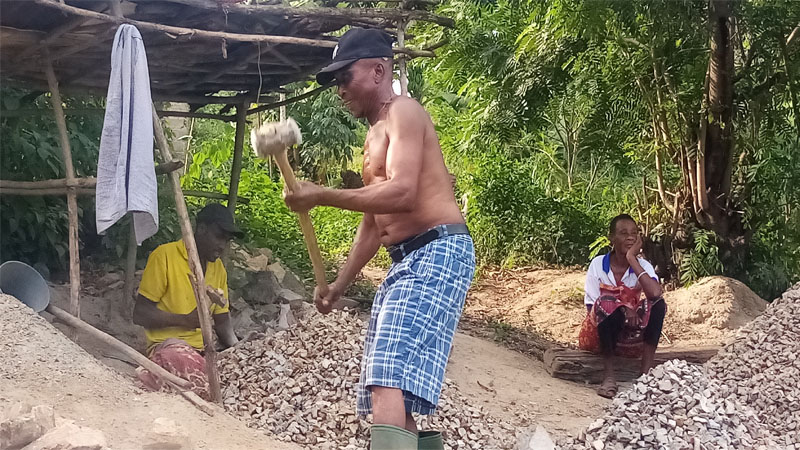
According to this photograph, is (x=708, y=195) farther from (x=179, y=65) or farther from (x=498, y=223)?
(x=179, y=65)

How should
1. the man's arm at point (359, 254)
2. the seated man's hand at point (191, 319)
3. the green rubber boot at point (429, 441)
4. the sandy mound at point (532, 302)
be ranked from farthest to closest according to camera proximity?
the sandy mound at point (532, 302) < the seated man's hand at point (191, 319) < the man's arm at point (359, 254) < the green rubber boot at point (429, 441)

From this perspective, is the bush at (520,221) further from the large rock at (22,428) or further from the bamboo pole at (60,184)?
the large rock at (22,428)

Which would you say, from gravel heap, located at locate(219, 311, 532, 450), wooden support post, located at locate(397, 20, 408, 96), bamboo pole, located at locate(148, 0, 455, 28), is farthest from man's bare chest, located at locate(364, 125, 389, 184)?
wooden support post, located at locate(397, 20, 408, 96)

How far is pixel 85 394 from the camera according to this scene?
3.61 m

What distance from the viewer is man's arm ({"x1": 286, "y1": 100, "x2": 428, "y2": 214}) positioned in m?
2.53

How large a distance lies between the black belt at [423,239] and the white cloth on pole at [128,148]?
1647 millimetres

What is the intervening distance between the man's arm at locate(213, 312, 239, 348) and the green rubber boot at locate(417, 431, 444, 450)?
8.23 ft

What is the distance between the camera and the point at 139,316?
4609 millimetres

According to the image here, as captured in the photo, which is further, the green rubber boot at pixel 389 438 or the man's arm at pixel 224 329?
the man's arm at pixel 224 329

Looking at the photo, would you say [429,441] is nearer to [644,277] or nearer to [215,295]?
[215,295]

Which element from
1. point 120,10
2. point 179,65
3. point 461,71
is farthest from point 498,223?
point 120,10

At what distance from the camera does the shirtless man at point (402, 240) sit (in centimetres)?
250

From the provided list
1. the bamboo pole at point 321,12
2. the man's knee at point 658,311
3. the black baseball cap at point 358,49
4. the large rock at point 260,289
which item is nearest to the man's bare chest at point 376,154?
the black baseball cap at point 358,49

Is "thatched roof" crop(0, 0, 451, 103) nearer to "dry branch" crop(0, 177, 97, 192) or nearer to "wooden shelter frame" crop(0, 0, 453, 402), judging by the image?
"wooden shelter frame" crop(0, 0, 453, 402)
